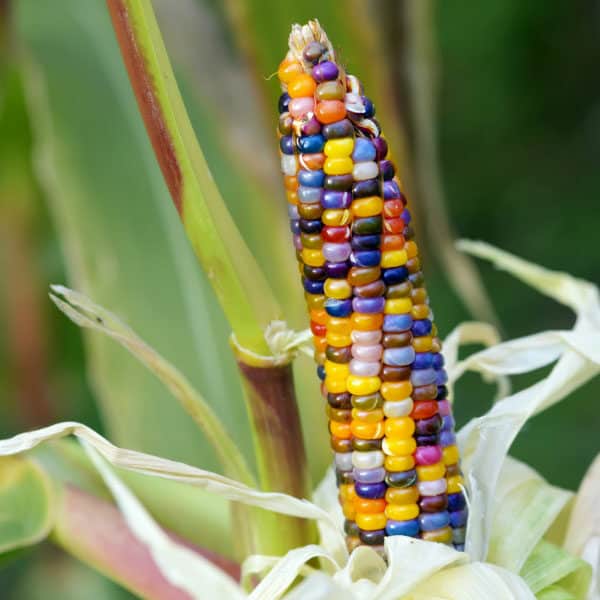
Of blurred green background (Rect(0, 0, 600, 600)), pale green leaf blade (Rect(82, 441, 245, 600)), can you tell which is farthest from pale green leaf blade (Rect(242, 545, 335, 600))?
blurred green background (Rect(0, 0, 600, 600))

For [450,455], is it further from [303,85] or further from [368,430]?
[303,85]

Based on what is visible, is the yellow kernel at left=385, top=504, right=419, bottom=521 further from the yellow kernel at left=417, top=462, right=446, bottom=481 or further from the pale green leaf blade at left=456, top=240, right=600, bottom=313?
the pale green leaf blade at left=456, top=240, right=600, bottom=313

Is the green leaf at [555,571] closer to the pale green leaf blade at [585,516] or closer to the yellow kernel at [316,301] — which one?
the pale green leaf blade at [585,516]

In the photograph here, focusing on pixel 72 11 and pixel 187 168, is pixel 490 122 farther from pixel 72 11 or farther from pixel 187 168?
pixel 187 168

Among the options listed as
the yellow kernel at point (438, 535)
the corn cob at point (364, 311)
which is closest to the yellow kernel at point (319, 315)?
the corn cob at point (364, 311)

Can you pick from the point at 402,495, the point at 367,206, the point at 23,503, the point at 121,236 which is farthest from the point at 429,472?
the point at 121,236

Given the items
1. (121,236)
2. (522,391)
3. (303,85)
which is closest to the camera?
(303,85)
